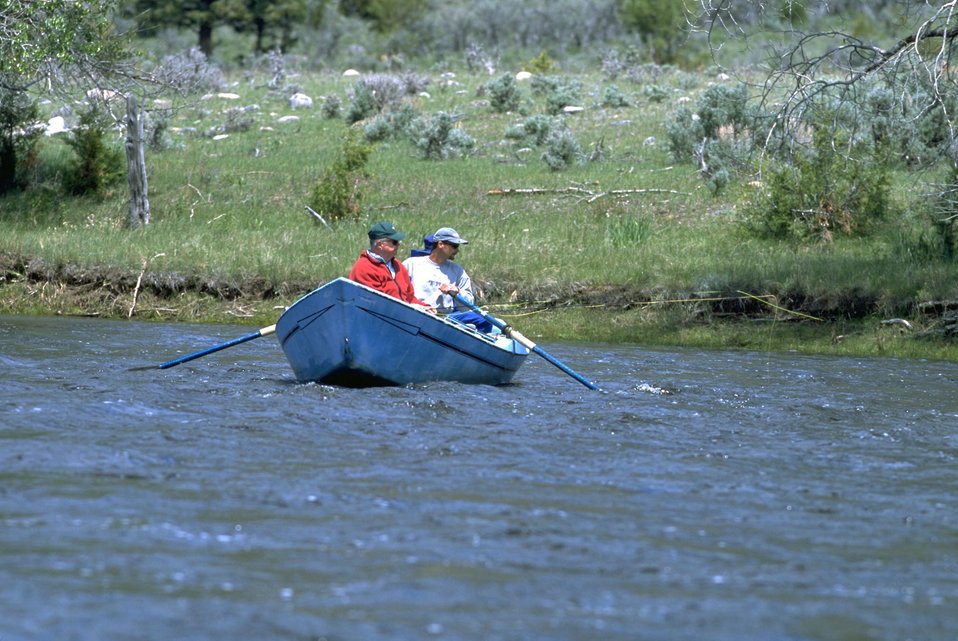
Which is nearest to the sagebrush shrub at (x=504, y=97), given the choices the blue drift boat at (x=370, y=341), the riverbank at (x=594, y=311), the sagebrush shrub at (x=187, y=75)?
the sagebrush shrub at (x=187, y=75)

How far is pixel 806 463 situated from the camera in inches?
344

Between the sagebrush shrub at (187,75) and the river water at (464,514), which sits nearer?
the river water at (464,514)

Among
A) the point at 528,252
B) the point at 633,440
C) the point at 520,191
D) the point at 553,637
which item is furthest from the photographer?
the point at 520,191

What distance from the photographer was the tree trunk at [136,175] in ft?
74.3

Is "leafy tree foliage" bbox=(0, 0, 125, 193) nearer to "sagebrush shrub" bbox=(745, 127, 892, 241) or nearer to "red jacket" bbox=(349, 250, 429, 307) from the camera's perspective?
"red jacket" bbox=(349, 250, 429, 307)

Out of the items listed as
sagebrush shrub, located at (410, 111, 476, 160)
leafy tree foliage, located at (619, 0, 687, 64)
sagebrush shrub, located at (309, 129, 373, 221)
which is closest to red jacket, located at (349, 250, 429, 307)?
sagebrush shrub, located at (309, 129, 373, 221)

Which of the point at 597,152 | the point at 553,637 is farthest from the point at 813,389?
the point at 597,152

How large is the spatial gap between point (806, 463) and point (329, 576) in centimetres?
386

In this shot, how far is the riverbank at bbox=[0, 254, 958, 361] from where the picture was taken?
53.4ft

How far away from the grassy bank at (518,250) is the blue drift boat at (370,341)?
5.35 meters

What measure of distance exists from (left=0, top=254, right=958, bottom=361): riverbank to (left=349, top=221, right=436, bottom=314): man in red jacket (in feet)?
15.9

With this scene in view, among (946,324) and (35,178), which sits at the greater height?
(35,178)

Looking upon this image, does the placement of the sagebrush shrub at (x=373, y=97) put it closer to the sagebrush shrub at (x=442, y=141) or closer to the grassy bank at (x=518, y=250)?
the grassy bank at (x=518, y=250)

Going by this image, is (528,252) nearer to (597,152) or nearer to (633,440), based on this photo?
(597,152)
